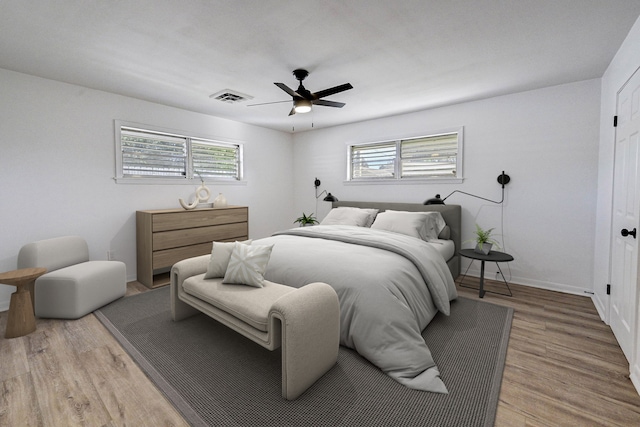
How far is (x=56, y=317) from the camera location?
2.59m

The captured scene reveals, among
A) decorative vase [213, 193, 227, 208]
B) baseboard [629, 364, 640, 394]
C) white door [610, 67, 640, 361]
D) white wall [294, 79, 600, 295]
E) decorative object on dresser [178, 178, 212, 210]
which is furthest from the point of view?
decorative vase [213, 193, 227, 208]

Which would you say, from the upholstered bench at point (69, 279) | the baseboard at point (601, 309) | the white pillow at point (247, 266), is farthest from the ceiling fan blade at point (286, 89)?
the baseboard at point (601, 309)

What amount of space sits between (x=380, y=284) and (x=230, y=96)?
2.96 m

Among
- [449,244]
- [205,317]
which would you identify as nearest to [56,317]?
[205,317]

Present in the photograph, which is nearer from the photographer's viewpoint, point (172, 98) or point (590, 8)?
point (590, 8)

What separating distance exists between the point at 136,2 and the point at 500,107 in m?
3.91

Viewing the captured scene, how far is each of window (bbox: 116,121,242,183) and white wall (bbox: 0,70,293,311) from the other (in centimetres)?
12

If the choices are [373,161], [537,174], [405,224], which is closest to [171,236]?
[405,224]

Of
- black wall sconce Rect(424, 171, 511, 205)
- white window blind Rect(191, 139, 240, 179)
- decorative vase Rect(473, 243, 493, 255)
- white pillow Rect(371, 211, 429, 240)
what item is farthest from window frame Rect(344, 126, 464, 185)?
white window blind Rect(191, 139, 240, 179)

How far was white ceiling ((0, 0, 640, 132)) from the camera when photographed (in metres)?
1.90

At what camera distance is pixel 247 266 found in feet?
7.20

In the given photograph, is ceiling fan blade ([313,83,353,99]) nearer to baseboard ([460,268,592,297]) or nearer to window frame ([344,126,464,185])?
window frame ([344,126,464,185])

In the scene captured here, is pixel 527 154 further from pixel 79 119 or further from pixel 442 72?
pixel 79 119

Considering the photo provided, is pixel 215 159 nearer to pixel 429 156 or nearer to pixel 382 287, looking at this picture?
pixel 429 156
